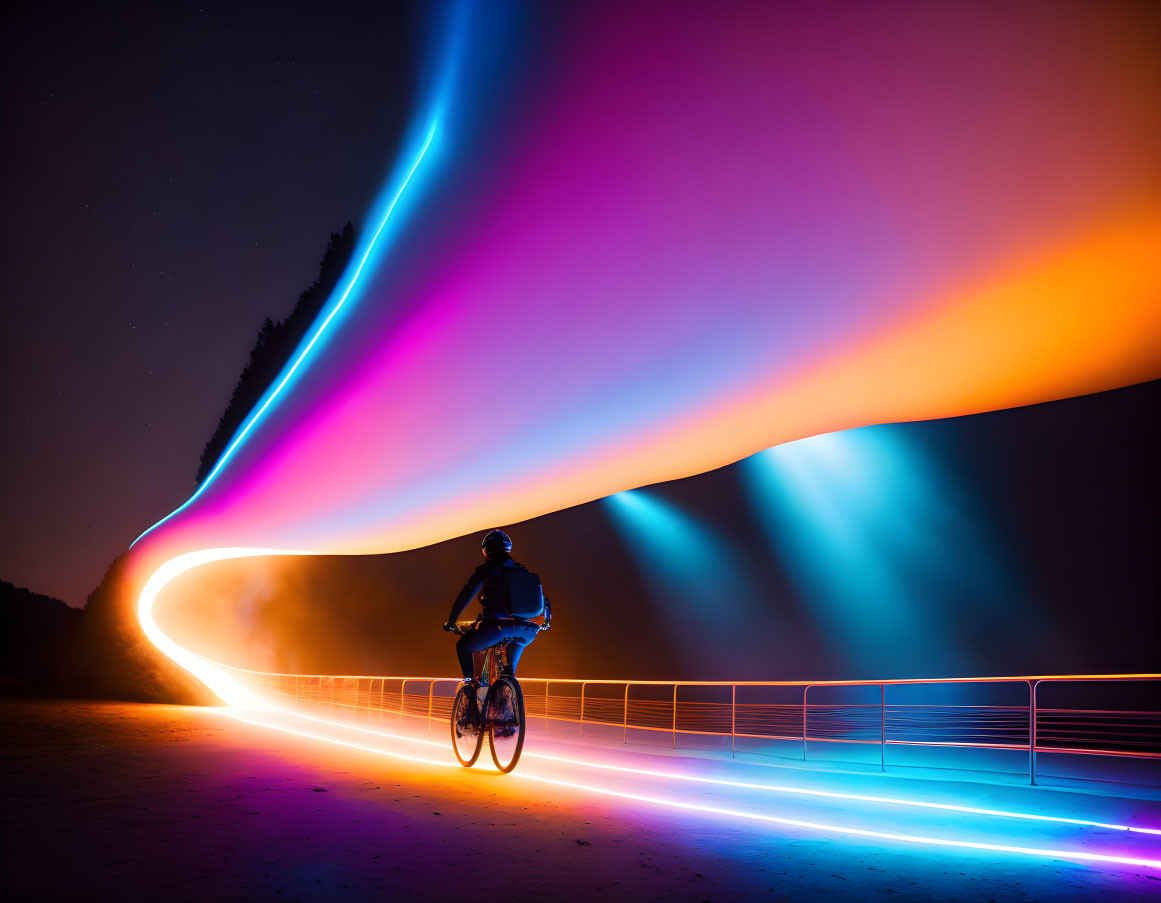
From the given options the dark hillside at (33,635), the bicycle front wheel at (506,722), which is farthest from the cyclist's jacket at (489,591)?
the dark hillside at (33,635)

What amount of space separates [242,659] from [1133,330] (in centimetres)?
3249

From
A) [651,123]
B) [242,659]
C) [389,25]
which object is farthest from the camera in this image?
[242,659]

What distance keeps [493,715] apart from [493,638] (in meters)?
0.63

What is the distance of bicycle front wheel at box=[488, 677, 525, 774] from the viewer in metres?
6.88

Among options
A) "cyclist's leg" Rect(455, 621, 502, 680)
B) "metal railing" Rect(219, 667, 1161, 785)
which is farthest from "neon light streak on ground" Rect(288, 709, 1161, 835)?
"metal railing" Rect(219, 667, 1161, 785)

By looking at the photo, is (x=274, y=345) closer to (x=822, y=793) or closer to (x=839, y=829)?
(x=822, y=793)

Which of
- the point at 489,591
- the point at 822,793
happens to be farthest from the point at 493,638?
the point at 822,793

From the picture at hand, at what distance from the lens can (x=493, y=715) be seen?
715cm

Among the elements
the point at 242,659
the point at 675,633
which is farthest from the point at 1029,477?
the point at 242,659

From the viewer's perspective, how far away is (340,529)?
51.8 ft

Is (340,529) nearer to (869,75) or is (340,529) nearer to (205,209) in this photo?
(205,209)

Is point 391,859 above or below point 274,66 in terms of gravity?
below

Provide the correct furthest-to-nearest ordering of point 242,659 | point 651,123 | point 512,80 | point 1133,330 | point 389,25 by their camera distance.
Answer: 1. point 242,659
2. point 389,25
3. point 1133,330
4. point 512,80
5. point 651,123

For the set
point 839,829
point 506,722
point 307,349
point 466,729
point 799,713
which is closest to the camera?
point 839,829
